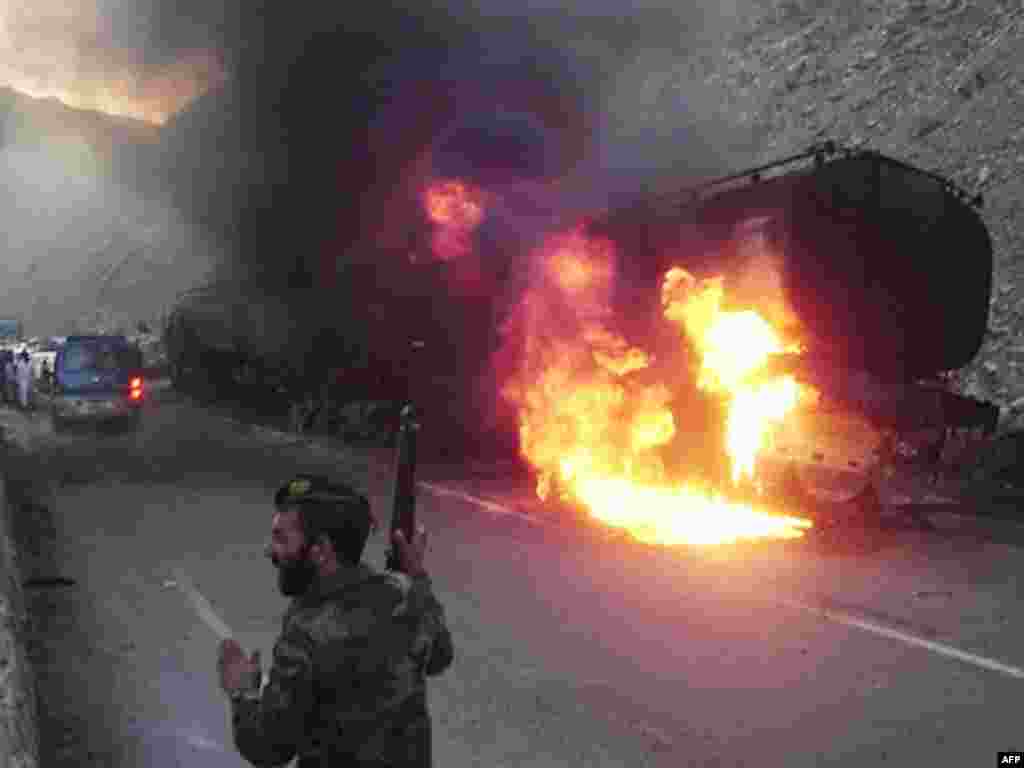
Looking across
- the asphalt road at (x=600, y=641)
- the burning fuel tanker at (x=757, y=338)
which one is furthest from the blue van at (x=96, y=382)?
the burning fuel tanker at (x=757, y=338)

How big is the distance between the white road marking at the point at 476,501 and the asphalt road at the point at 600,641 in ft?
0.32

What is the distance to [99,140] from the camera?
7669 cm

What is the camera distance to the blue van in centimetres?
2466

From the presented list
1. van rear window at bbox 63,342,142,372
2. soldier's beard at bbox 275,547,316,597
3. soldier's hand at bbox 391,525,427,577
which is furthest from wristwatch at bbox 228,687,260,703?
van rear window at bbox 63,342,142,372

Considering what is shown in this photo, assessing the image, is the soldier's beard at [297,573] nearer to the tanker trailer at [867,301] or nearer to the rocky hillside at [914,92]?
the tanker trailer at [867,301]

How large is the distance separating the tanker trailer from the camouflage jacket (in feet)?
36.0

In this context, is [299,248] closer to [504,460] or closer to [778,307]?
[504,460]

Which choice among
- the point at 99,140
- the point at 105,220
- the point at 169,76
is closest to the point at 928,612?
the point at 169,76

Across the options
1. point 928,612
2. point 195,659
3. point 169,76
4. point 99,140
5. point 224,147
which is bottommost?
point 195,659

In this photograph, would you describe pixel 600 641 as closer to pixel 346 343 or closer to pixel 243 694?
pixel 243 694

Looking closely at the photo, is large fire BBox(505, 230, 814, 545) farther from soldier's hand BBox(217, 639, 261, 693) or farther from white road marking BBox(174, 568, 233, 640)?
soldier's hand BBox(217, 639, 261, 693)

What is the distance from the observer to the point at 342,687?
269 cm

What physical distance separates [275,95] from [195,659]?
19172mm

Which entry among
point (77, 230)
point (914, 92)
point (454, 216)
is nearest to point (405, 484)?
point (454, 216)
